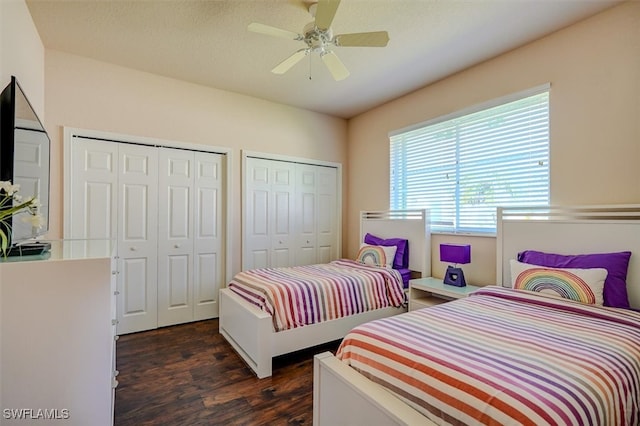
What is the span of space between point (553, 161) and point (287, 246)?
3108 mm

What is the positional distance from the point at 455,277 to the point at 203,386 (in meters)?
2.43

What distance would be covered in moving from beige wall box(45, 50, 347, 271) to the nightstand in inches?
84.8

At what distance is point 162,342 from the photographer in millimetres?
2977

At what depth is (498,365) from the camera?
117 centimetres

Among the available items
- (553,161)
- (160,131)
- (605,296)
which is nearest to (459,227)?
(553,161)

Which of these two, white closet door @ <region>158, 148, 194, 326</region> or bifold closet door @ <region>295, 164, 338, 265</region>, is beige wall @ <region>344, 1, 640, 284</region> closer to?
bifold closet door @ <region>295, 164, 338, 265</region>

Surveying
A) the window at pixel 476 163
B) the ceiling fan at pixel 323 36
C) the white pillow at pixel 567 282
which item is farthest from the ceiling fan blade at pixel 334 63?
the white pillow at pixel 567 282

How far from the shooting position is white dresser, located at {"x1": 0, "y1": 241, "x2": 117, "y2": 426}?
3.93 ft

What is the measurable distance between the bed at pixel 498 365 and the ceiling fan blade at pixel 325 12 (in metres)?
1.85

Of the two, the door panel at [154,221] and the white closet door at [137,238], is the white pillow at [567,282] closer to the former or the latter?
the door panel at [154,221]

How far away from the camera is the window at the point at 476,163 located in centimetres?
269

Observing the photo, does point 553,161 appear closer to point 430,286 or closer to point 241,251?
point 430,286

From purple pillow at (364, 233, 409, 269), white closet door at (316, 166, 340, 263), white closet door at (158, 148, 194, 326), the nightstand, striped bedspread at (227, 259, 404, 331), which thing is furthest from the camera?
white closet door at (316, 166, 340, 263)

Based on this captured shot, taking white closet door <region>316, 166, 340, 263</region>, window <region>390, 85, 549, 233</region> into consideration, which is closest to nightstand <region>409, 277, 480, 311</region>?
window <region>390, 85, 549, 233</region>
